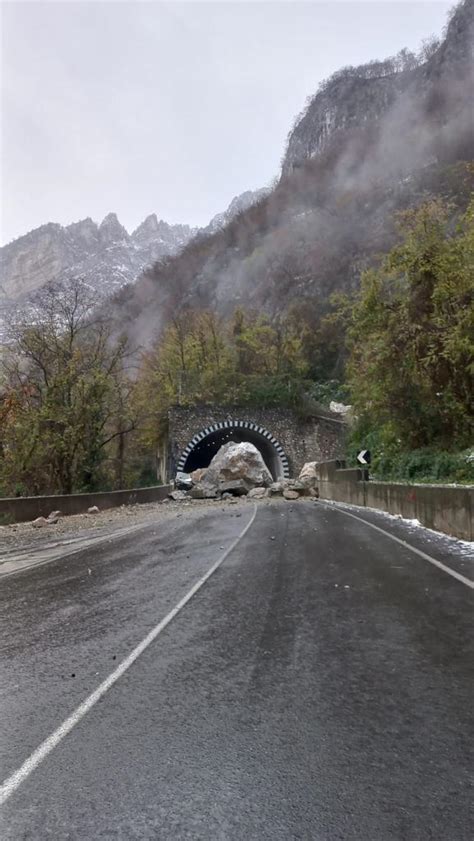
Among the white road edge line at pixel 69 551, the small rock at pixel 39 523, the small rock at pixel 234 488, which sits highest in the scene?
the small rock at pixel 234 488

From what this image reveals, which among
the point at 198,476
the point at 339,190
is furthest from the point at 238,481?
the point at 339,190

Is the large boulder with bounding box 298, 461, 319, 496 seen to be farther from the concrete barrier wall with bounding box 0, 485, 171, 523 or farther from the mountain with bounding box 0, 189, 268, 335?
the mountain with bounding box 0, 189, 268, 335

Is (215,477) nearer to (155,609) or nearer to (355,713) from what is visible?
(155,609)

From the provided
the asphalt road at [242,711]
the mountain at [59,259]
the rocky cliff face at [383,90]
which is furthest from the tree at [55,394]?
the mountain at [59,259]

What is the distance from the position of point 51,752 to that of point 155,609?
11.9 feet

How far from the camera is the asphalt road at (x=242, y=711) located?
2.83 meters

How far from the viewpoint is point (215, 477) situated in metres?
48.2

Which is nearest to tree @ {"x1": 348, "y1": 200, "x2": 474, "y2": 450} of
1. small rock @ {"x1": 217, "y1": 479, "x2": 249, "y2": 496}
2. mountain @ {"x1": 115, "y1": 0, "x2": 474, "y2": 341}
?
small rock @ {"x1": 217, "y1": 479, "x2": 249, "y2": 496}

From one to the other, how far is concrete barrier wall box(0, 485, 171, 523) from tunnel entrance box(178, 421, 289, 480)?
2075cm

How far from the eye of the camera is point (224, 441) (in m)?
64.7

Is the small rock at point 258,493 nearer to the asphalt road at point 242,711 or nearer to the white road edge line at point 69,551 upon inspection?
the white road edge line at point 69,551

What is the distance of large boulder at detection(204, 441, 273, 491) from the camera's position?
46688 mm

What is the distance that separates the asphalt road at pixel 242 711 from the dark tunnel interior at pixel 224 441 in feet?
162

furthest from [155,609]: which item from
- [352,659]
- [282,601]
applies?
[352,659]
